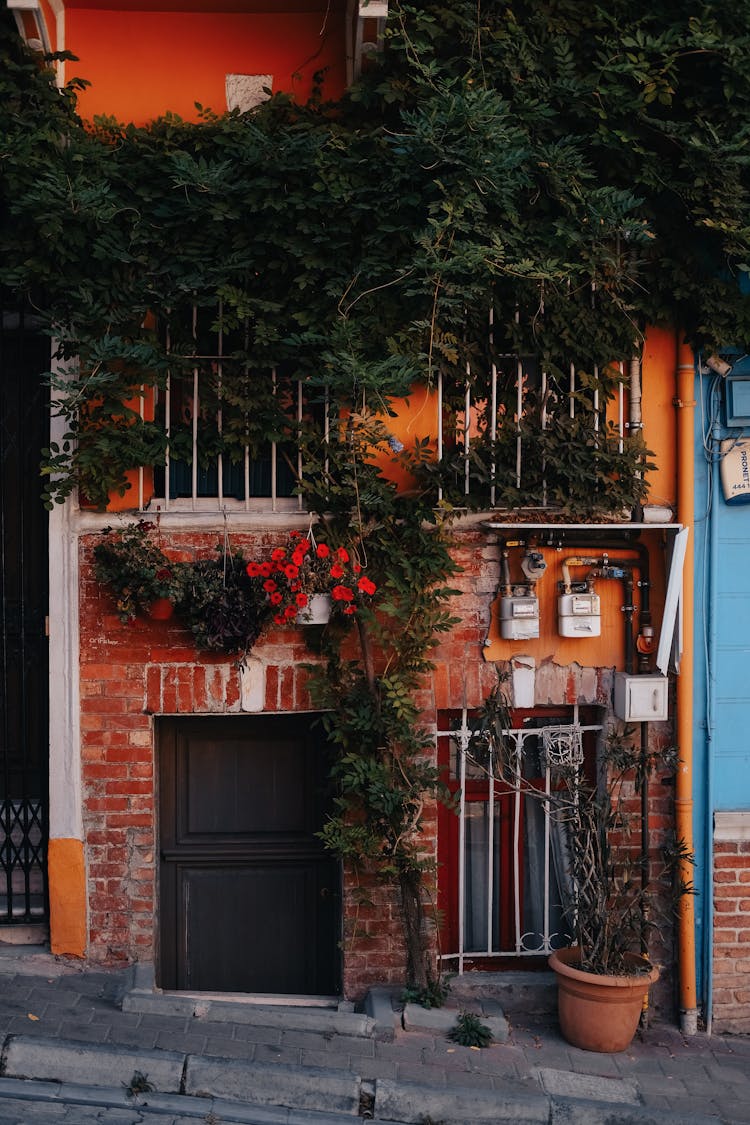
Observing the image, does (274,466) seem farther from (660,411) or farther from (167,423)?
(660,411)

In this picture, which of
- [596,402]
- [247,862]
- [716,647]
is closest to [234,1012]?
[247,862]

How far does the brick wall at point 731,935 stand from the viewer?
5.67 m

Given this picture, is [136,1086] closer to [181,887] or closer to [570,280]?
[181,887]

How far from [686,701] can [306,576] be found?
218 centimetres

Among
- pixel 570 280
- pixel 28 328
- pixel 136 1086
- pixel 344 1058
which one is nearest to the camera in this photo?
pixel 136 1086

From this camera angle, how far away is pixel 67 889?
5.43m

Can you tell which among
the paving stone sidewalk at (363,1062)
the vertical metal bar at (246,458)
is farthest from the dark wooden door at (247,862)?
the vertical metal bar at (246,458)

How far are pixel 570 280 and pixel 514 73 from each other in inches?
41.2

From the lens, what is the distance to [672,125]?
5.17 metres

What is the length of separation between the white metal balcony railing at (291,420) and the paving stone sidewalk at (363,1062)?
8.40 ft

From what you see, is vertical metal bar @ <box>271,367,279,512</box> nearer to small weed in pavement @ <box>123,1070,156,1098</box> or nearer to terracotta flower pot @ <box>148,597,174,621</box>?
terracotta flower pot @ <box>148,597,174,621</box>

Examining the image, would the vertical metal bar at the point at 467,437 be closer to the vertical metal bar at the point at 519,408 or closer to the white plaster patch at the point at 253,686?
the vertical metal bar at the point at 519,408

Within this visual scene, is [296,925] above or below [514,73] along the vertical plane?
below

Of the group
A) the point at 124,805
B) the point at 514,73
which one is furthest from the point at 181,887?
the point at 514,73
